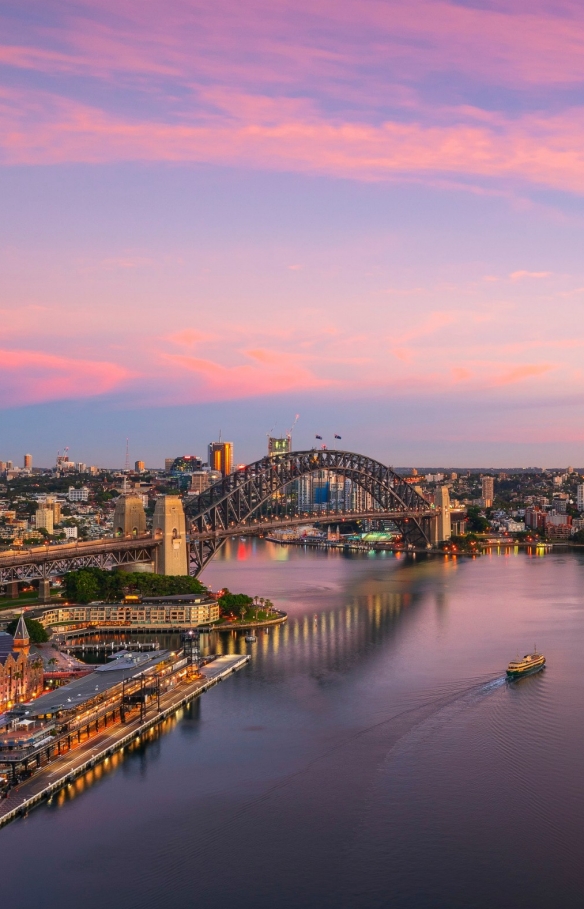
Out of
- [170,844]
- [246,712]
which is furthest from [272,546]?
[170,844]

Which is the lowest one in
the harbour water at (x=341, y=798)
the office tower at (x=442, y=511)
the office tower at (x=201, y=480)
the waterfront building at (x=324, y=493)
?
the harbour water at (x=341, y=798)

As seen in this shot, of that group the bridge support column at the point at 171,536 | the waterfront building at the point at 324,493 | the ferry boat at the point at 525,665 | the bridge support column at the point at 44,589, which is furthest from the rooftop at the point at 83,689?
the waterfront building at the point at 324,493

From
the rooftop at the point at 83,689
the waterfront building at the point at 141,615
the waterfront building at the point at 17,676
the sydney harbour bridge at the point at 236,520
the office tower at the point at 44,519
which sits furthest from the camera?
the office tower at the point at 44,519

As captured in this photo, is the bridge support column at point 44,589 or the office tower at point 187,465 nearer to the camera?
the bridge support column at point 44,589

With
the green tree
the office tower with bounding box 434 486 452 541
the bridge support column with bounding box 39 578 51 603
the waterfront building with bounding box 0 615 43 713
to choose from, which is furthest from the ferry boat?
the office tower with bounding box 434 486 452 541

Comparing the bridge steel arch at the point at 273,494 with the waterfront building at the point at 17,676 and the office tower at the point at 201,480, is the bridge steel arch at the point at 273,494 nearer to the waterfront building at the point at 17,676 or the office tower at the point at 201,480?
the waterfront building at the point at 17,676

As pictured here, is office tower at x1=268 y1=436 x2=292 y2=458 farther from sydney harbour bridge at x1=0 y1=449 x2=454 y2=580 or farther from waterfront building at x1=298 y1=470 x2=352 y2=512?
sydney harbour bridge at x1=0 y1=449 x2=454 y2=580
